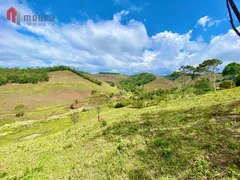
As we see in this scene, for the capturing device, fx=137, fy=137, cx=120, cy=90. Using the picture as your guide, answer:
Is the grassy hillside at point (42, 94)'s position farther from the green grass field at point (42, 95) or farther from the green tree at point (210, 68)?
the green tree at point (210, 68)

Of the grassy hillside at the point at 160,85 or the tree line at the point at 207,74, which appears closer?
the tree line at the point at 207,74

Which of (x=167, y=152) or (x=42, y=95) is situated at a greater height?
(x=42, y=95)

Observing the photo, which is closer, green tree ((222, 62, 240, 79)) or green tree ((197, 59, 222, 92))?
green tree ((197, 59, 222, 92))

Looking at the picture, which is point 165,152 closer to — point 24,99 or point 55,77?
point 24,99

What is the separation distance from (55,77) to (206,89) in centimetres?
10217

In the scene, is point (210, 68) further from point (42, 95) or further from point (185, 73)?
point (42, 95)

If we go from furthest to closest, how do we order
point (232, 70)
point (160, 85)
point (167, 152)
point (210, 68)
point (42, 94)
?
1. point (160, 85)
2. point (42, 94)
3. point (232, 70)
4. point (210, 68)
5. point (167, 152)

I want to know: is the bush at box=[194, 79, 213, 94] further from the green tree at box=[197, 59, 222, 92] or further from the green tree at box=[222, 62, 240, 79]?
the green tree at box=[222, 62, 240, 79]

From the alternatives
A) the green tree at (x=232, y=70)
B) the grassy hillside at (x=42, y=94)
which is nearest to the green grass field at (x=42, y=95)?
the grassy hillside at (x=42, y=94)

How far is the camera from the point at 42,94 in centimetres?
7762

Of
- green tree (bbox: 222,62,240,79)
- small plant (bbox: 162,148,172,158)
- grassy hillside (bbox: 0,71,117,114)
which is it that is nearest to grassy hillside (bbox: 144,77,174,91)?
grassy hillside (bbox: 0,71,117,114)

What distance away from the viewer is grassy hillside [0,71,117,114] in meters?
66.2

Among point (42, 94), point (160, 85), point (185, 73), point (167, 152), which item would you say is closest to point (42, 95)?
point (42, 94)

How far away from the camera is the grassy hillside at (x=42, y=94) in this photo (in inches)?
2606
